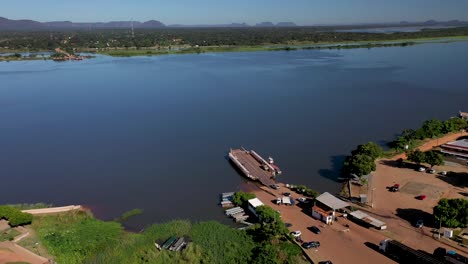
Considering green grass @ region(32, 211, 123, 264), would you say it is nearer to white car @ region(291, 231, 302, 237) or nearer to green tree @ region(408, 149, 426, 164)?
white car @ region(291, 231, 302, 237)

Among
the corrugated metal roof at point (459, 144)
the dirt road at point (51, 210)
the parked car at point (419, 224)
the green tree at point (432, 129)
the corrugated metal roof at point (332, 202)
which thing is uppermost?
the green tree at point (432, 129)

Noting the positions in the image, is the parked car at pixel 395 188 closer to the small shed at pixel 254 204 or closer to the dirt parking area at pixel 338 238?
the dirt parking area at pixel 338 238

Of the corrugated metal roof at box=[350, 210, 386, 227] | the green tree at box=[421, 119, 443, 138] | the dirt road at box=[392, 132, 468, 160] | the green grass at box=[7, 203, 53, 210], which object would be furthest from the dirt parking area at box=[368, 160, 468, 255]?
the green grass at box=[7, 203, 53, 210]

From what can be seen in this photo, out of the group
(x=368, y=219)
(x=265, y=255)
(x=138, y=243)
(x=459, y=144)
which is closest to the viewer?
(x=265, y=255)

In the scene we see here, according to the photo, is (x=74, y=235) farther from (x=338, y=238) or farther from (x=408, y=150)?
(x=408, y=150)

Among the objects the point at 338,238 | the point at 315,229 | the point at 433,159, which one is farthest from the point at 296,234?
the point at 433,159

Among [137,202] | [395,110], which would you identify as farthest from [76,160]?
[395,110]

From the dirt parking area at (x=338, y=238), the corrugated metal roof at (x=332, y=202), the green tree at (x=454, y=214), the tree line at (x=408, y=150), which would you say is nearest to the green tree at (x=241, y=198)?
the dirt parking area at (x=338, y=238)
